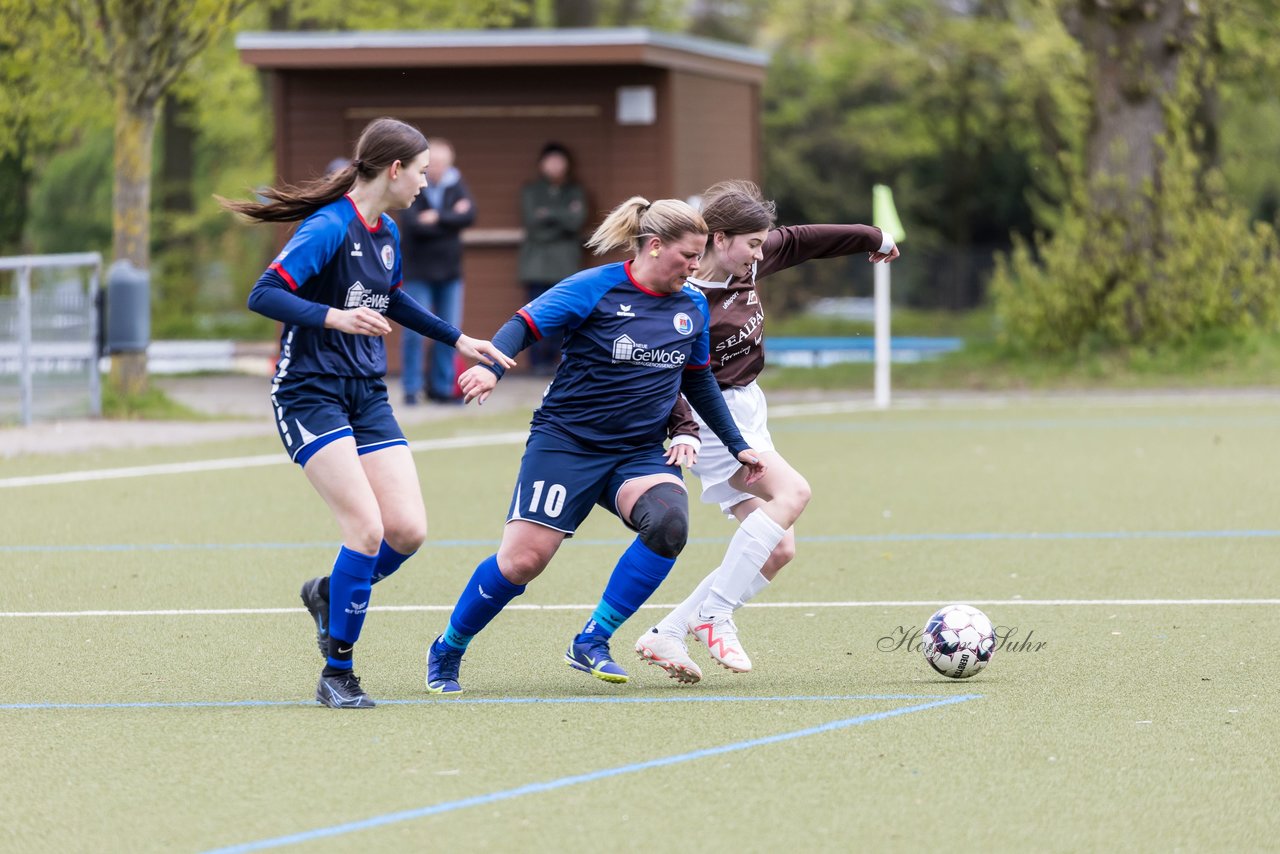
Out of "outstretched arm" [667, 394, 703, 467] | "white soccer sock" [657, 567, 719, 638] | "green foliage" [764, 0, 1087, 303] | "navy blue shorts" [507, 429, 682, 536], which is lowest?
"white soccer sock" [657, 567, 719, 638]

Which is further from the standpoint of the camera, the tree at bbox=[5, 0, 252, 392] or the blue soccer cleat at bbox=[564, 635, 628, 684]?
the tree at bbox=[5, 0, 252, 392]

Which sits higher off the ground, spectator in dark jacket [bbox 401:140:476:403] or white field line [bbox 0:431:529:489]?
spectator in dark jacket [bbox 401:140:476:403]

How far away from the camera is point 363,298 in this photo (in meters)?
6.41

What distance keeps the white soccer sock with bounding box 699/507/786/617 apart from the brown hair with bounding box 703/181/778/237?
3.31 feet

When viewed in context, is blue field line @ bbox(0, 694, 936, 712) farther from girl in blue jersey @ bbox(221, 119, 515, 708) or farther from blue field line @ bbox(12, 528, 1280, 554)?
blue field line @ bbox(12, 528, 1280, 554)

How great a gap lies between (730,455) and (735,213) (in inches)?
34.3

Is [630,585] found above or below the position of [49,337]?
below

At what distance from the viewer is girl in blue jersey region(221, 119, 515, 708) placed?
6.25 m

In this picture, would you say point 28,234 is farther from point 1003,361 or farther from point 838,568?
point 838,568

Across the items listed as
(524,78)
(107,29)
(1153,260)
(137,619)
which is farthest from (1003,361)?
(137,619)

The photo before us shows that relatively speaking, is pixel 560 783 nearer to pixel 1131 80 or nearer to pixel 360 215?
pixel 360 215

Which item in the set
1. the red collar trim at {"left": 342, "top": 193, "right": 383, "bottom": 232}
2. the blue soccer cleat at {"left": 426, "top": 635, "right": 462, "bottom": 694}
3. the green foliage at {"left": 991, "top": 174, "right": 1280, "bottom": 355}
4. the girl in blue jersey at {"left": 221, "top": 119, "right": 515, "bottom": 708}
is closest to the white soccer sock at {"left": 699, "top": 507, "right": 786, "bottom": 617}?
the blue soccer cleat at {"left": 426, "top": 635, "right": 462, "bottom": 694}

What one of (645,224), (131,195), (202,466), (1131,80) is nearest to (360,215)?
(645,224)

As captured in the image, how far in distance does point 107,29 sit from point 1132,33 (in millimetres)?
10395
